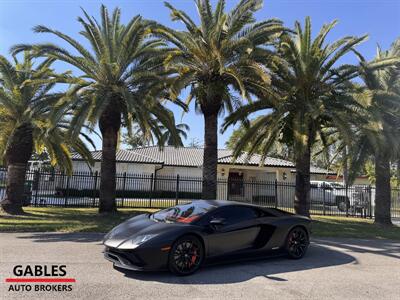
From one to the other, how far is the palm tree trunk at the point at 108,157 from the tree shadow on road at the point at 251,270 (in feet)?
31.4

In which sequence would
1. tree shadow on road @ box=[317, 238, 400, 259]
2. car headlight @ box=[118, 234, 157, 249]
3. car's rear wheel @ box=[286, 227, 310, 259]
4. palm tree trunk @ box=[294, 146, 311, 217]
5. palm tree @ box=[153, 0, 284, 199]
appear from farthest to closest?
1. palm tree trunk @ box=[294, 146, 311, 217]
2. palm tree @ box=[153, 0, 284, 199]
3. tree shadow on road @ box=[317, 238, 400, 259]
4. car's rear wheel @ box=[286, 227, 310, 259]
5. car headlight @ box=[118, 234, 157, 249]

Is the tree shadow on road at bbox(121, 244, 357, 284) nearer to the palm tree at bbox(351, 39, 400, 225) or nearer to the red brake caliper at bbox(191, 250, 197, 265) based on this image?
the red brake caliper at bbox(191, 250, 197, 265)

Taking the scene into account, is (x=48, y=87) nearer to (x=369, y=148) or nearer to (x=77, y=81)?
(x=77, y=81)

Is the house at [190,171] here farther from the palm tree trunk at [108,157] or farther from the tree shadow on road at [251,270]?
the tree shadow on road at [251,270]

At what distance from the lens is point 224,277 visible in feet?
20.1

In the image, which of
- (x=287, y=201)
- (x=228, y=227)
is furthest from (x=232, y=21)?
(x=287, y=201)

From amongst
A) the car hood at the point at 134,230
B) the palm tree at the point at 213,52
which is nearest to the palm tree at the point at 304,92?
the palm tree at the point at 213,52

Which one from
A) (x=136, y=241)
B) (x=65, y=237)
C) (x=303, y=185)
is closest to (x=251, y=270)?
(x=136, y=241)

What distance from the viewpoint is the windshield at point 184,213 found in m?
6.77

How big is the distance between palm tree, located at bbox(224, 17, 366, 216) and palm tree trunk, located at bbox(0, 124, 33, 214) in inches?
352

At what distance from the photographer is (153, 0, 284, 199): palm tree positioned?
46.4ft

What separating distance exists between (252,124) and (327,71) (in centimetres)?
412

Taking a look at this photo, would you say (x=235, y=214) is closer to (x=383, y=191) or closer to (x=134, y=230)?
(x=134, y=230)

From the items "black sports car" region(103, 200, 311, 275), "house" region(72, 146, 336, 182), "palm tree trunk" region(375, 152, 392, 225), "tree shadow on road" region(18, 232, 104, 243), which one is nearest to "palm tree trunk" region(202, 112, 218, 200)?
"tree shadow on road" region(18, 232, 104, 243)
